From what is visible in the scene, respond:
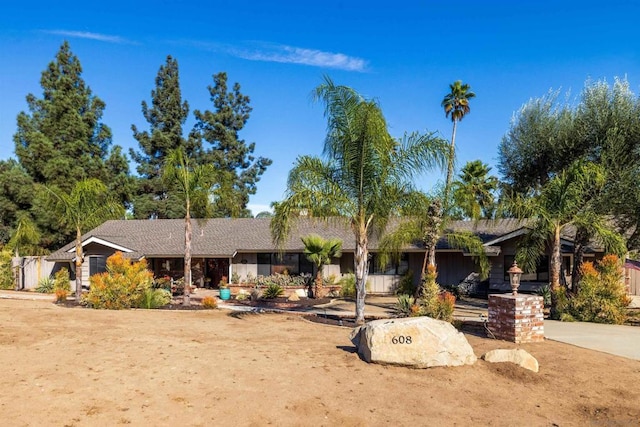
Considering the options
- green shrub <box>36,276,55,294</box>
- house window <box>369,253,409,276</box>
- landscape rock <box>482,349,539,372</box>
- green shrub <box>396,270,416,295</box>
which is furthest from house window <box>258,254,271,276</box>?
landscape rock <box>482,349,539,372</box>

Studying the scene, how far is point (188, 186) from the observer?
1884 centimetres

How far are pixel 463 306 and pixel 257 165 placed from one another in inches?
1510

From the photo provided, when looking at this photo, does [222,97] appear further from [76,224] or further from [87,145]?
[76,224]

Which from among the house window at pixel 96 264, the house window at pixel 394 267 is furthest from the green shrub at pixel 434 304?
the house window at pixel 96 264

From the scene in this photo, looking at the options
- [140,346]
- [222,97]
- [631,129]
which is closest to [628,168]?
[631,129]

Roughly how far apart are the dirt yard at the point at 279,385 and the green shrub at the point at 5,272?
792 inches

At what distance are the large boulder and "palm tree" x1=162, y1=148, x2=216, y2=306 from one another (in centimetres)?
1146

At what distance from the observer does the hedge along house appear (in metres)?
24.1

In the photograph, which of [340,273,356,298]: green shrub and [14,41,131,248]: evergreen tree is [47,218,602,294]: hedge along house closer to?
[340,273,356,298]: green shrub

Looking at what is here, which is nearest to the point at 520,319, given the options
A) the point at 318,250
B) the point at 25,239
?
the point at 318,250

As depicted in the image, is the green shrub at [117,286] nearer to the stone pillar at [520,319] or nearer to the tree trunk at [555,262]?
the stone pillar at [520,319]

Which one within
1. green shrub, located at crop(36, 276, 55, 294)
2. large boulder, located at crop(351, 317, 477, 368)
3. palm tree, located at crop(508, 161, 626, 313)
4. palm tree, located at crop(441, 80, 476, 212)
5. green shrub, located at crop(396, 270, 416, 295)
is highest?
palm tree, located at crop(441, 80, 476, 212)

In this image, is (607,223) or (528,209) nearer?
(528,209)

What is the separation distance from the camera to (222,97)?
5350 cm
